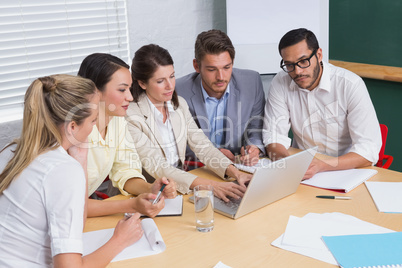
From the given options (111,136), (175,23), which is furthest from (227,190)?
(175,23)

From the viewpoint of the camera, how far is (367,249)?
4.40ft

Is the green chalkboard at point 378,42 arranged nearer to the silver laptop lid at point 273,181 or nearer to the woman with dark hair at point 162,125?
the woman with dark hair at point 162,125

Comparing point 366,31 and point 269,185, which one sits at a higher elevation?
point 366,31

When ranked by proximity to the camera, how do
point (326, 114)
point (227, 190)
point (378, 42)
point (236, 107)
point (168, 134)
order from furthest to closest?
point (378, 42), point (236, 107), point (326, 114), point (168, 134), point (227, 190)

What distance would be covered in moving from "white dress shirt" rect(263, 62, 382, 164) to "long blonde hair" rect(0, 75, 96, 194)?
1.31 m

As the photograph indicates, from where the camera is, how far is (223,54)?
99.3 inches

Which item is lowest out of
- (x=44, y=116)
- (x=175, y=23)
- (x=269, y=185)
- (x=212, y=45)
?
(x=269, y=185)

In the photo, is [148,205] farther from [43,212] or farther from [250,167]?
[250,167]

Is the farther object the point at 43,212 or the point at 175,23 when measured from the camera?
the point at 175,23

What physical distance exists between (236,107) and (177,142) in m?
0.54

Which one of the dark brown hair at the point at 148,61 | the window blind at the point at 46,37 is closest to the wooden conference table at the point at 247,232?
the dark brown hair at the point at 148,61

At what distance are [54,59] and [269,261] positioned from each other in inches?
87.6

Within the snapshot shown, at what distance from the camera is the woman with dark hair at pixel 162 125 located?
6.81ft

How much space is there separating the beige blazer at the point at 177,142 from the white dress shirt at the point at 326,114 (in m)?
0.39
